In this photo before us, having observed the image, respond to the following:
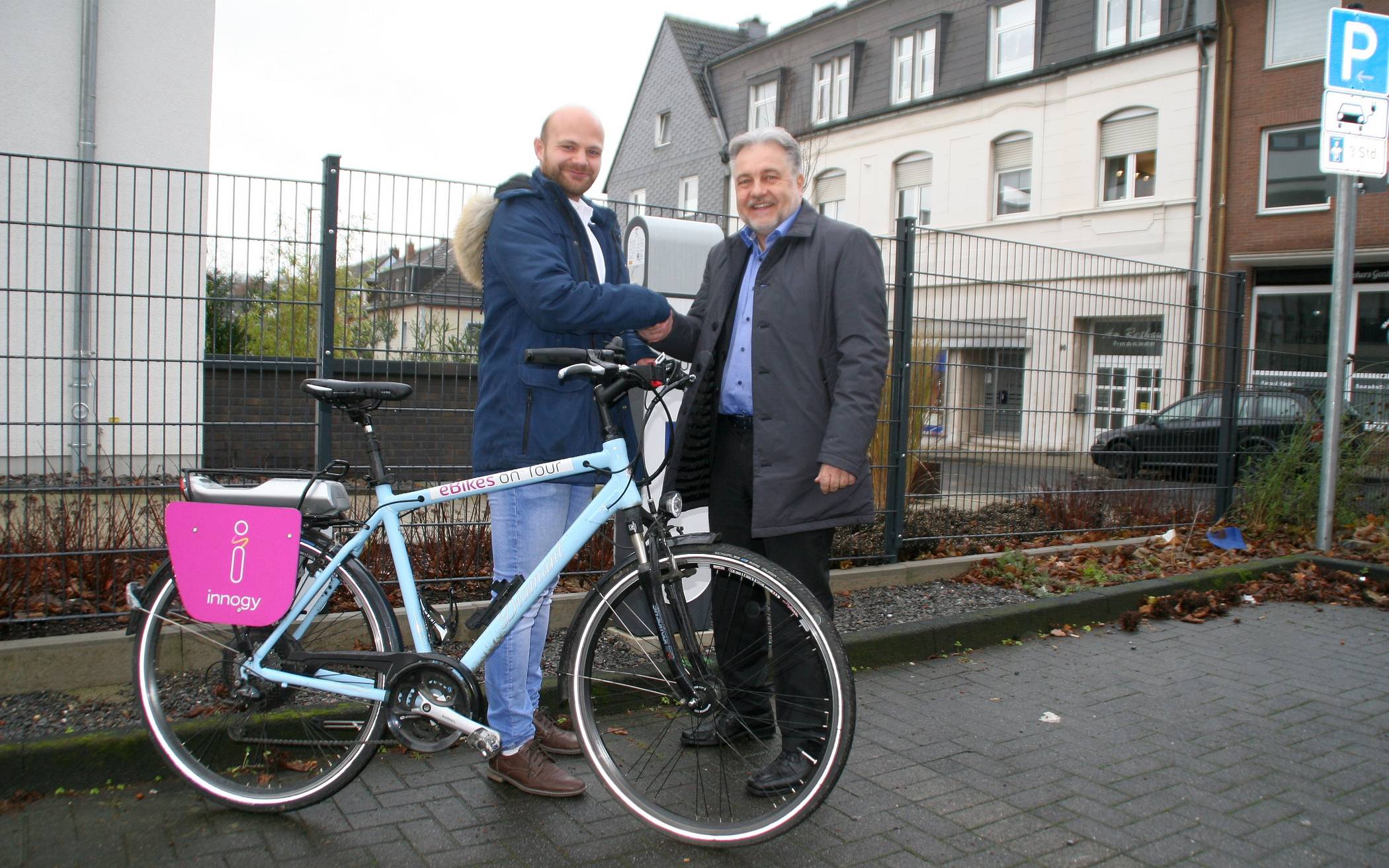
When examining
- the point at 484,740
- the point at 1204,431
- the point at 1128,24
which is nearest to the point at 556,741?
the point at 484,740

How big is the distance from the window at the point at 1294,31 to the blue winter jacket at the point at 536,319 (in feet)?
65.8

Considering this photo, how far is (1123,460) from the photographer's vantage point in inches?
289

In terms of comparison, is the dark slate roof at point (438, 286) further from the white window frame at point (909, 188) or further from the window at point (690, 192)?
the window at point (690, 192)

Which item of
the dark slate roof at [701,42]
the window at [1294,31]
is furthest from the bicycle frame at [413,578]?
the dark slate roof at [701,42]

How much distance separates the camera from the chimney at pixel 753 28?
33969 mm

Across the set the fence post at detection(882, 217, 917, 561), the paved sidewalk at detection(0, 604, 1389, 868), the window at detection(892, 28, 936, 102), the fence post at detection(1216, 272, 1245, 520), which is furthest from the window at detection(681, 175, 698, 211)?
the paved sidewalk at detection(0, 604, 1389, 868)

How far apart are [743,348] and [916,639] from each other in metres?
1.99

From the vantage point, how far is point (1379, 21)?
678 centimetres

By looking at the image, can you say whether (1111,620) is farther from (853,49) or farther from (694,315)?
(853,49)

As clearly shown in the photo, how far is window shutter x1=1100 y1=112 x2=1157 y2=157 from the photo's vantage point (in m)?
20.7

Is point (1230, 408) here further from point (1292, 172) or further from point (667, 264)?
point (1292, 172)

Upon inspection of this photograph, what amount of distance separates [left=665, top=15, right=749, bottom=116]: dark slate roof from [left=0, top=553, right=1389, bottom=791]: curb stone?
27.2 metres

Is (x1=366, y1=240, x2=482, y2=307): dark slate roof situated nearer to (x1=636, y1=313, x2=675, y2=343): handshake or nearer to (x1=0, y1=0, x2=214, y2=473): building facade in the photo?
(x1=0, y1=0, x2=214, y2=473): building facade

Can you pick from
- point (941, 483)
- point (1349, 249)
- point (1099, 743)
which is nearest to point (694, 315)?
point (1099, 743)
